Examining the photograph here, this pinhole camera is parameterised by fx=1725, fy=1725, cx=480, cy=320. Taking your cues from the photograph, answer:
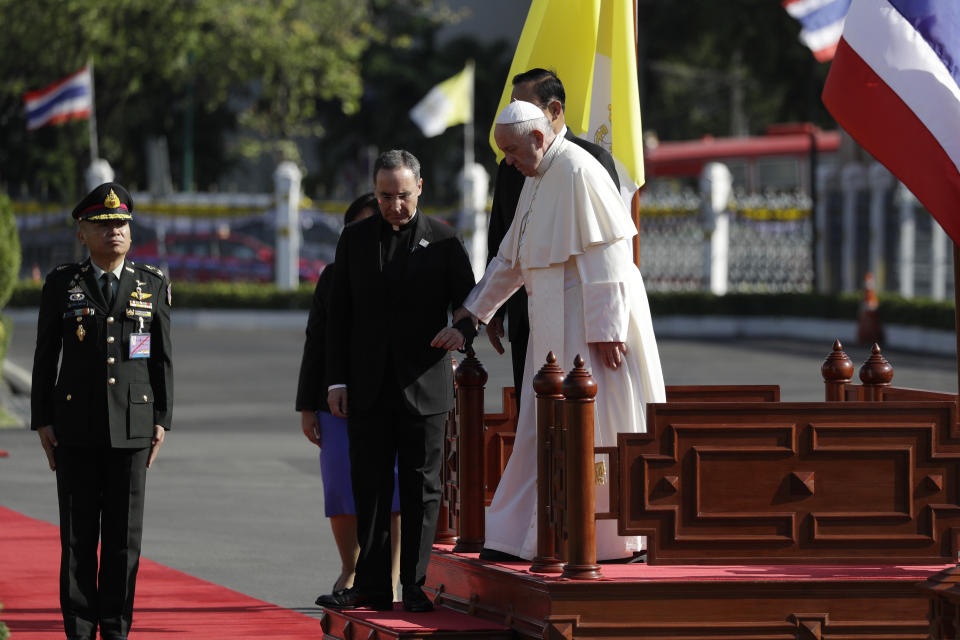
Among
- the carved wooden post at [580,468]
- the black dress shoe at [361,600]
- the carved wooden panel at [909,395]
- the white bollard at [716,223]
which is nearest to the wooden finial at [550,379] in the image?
the carved wooden post at [580,468]

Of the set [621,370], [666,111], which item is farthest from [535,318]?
[666,111]

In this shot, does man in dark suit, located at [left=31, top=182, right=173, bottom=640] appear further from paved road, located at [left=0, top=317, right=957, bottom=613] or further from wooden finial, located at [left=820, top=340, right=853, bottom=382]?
wooden finial, located at [left=820, top=340, right=853, bottom=382]

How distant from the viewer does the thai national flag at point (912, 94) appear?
629 cm

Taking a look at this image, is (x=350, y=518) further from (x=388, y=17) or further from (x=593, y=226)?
(x=388, y=17)

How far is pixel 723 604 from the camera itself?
6.52 metres

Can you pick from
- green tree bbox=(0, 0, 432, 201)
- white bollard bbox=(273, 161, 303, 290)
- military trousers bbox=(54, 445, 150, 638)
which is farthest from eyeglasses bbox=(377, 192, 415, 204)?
green tree bbox=(0, 0, 432, 201)

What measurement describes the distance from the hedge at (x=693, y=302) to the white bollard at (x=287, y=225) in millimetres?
312

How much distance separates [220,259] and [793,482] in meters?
26.1

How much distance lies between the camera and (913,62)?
639cm

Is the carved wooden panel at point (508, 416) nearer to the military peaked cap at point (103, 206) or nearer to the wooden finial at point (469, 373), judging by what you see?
the wooden finial at point (469, 373)

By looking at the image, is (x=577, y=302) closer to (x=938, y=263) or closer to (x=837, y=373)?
(x=837, y=373)

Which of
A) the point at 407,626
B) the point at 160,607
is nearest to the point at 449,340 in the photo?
the point at 407,626

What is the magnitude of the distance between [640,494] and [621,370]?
2.00ft

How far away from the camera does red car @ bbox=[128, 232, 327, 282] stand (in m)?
32.0
